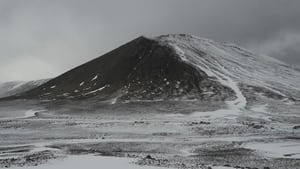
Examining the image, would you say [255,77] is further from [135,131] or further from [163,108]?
[135,131]

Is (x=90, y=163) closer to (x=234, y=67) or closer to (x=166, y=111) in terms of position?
(x=166, y=111)

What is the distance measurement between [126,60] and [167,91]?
132 feet

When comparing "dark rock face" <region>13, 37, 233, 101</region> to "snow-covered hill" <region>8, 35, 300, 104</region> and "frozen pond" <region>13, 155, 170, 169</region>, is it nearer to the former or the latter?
"snow-covered hill" <region>8, 35, 300, 104</region>

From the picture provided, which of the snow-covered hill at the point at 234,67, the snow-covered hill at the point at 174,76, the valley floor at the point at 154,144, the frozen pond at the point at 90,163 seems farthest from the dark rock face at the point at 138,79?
the frozen pond at the point at 90,163

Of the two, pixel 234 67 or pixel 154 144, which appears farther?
pixel 234 67

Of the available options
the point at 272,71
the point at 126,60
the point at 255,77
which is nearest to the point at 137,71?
the point at 126,60

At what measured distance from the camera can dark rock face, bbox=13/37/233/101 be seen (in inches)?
4998

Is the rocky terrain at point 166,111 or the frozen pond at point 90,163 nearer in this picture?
the frozen pond at point 90,163

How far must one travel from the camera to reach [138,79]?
144m

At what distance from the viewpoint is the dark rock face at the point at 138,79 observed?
416 feet

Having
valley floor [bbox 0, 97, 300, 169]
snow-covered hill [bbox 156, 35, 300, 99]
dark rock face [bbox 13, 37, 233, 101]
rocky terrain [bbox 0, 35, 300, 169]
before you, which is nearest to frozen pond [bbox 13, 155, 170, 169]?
valley floor [bbox 0, 97, 300, 169]

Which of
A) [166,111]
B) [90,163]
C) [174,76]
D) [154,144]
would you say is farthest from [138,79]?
[90,163]

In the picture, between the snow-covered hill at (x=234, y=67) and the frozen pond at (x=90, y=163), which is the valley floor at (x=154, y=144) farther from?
the snow-covered hill at (x=234, y=67)

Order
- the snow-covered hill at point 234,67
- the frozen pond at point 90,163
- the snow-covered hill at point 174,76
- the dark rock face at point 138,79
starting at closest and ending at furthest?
the frozen pond at point 90,163 → the dark rock face at point 138,79 → the snow-covered hill at point 174,76 → the snow-covered hill at point 234,67
